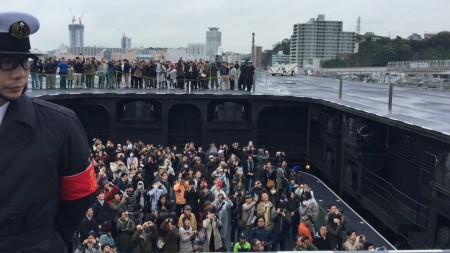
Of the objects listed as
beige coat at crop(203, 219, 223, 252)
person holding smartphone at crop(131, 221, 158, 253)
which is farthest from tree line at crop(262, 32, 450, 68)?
person holding smartphone at crop(131, 221, 158, 253)

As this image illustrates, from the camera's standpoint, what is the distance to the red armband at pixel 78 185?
2330mm

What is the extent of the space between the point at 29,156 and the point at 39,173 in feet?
0.29

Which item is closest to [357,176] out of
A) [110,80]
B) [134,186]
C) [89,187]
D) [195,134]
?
[134,186]

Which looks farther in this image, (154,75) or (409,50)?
(409,50)

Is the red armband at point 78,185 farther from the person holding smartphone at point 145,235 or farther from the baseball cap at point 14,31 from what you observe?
the person holding smartphone at point 145,235

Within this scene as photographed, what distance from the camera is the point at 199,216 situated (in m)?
12.9

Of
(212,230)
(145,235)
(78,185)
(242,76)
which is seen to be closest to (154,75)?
(242,76)

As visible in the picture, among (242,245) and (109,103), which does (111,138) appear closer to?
(109,103)

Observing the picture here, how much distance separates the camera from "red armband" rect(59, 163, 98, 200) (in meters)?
2.33

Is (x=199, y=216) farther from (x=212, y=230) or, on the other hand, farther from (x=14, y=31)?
(x=14, y=31)

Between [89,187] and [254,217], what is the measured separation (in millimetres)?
9833

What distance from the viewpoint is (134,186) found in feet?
45.2

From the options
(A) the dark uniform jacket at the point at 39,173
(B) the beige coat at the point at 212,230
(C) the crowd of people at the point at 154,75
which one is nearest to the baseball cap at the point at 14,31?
(A) the dark uniform jacket at the point at 39,173

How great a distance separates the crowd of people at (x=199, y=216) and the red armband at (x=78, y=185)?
253 inches
